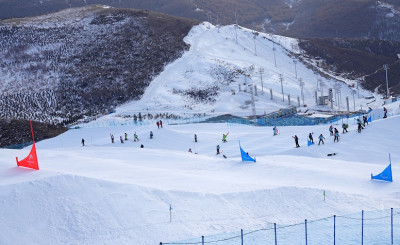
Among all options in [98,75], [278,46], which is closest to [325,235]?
[98,75]

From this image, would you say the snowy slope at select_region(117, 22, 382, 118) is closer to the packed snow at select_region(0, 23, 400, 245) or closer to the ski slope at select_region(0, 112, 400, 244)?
the packed snow at select_region(0, 23, 400, 245)

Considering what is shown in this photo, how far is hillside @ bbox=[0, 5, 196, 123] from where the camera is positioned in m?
74.4

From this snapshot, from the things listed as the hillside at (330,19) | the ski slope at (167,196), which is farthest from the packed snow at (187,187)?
the hillside at (330,19)

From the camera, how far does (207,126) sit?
4603cm

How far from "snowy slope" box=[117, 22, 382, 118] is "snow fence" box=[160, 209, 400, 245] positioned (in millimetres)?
49480

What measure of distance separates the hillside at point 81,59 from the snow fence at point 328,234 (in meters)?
56.2

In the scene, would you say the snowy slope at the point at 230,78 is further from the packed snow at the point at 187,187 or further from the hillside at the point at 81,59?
the packed snow at the point at 187,187

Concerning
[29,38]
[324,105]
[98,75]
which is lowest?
[324,105]

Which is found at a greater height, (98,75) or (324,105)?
(98,75)

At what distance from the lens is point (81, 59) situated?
3506 inches

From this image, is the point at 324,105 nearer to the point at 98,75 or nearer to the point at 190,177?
the point at 98,75

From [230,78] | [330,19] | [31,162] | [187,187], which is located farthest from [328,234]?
[330,19]

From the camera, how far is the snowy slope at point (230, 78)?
229 ft

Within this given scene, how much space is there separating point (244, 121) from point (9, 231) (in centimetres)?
3647
